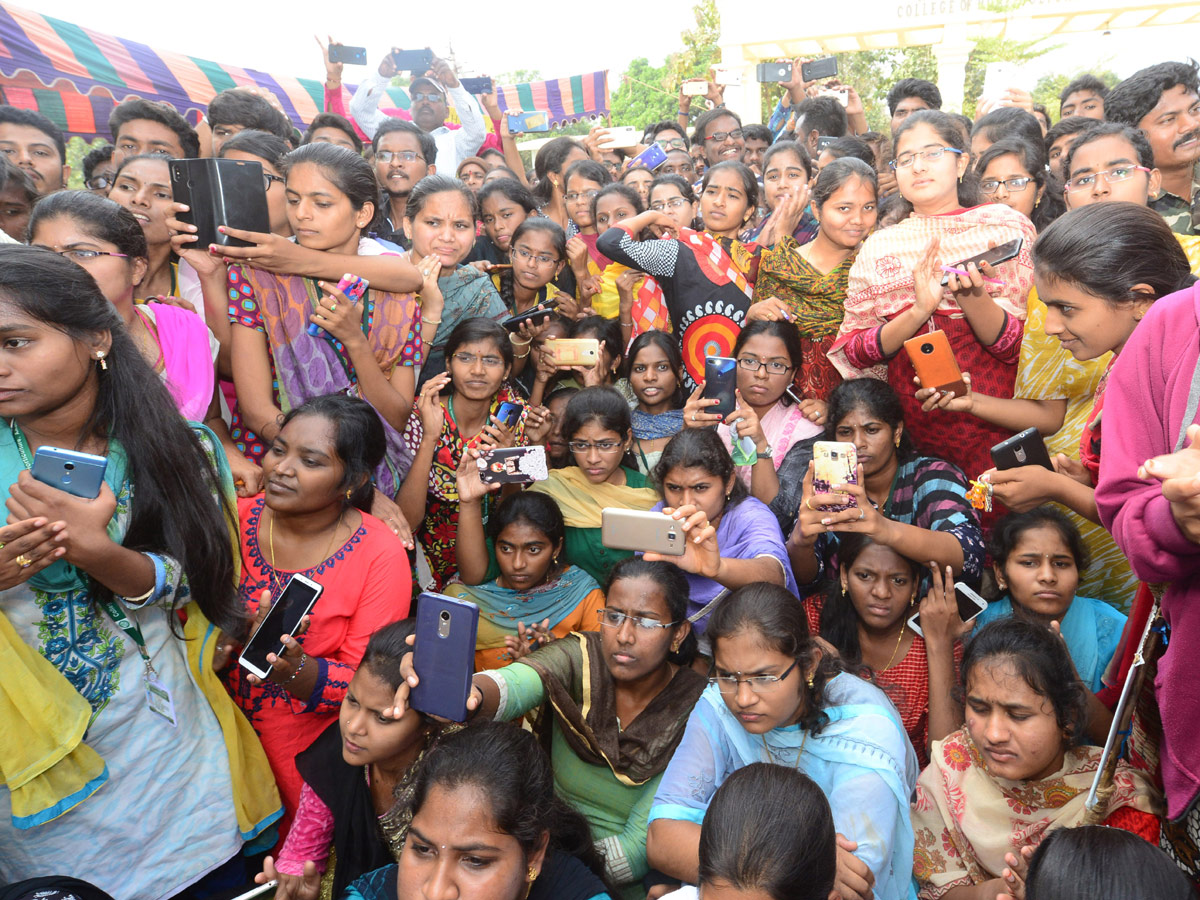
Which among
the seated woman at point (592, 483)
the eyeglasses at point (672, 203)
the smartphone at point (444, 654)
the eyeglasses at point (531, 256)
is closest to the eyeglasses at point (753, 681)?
the smartphone at point (444, 654)

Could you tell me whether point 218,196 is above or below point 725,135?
below

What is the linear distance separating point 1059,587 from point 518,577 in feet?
6.70

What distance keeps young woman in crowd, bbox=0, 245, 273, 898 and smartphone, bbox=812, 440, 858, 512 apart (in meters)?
2.01

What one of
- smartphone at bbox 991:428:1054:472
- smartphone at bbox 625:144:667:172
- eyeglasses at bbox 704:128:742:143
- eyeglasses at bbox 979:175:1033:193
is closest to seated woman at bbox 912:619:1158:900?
smartphone at bbox 991:428:1054:472

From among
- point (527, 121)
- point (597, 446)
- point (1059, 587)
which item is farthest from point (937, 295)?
point (527, 121)

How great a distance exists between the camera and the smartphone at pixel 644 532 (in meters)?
2.82

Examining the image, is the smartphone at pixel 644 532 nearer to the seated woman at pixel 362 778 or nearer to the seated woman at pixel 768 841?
the seated woman at pixel 362 778

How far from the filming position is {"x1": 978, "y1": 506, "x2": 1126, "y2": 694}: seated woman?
9.82 feet

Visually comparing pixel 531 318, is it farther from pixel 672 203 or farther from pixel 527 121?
pixel 527 121

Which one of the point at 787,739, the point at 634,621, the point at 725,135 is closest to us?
the point at 787,739

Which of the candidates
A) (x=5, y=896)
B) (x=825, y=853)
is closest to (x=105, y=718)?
(x=5, y=896)

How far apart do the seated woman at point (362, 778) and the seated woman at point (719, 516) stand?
3.68 ft

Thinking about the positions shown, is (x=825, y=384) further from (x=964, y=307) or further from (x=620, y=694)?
(x=620, y=694)

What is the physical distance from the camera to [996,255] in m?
3.29
